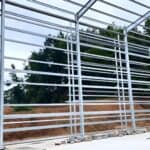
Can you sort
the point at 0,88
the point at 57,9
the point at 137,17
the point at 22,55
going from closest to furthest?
the point at 0,88 → the point at 57,9 → the point at 22,55 → the point at 137,17

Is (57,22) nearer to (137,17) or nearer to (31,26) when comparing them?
(31,26)

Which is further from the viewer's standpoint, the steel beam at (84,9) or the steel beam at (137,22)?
the steel beam at (137,22)

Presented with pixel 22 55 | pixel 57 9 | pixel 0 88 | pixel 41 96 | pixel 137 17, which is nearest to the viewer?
pixel 0 88

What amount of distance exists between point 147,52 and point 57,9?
4330mm

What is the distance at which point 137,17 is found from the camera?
7457 mm

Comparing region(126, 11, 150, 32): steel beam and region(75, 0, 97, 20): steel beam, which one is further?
region(126, 11, 150, 32): steel beam

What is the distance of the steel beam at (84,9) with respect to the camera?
20.5 ft

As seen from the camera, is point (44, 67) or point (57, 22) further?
point (44, 67)

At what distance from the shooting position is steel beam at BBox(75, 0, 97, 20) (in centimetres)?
623

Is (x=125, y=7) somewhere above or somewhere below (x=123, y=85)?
above

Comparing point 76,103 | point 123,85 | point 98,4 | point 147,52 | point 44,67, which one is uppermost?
point 98,4

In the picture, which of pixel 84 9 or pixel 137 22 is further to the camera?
pixel 137 22

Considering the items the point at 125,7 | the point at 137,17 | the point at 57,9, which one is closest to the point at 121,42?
the point at 137,17

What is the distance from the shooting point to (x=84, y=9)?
6.40 m
